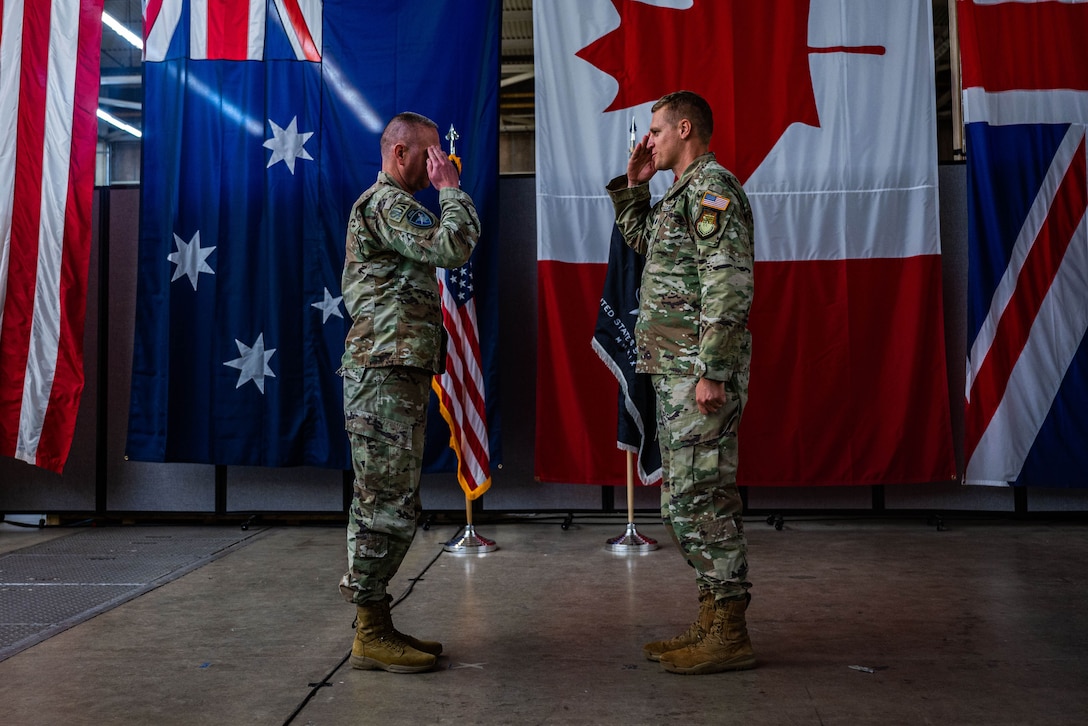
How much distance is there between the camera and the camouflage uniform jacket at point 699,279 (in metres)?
2.40

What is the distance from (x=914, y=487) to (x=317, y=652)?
3466 mm

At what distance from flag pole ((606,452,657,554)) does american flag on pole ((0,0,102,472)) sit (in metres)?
2.86

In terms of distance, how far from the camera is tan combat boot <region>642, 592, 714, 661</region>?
2.51m

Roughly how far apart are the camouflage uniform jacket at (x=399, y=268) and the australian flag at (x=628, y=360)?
1748mm

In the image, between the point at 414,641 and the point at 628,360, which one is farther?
the point at 628,360

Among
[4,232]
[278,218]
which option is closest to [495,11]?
[278,218]

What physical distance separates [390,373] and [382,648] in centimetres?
75

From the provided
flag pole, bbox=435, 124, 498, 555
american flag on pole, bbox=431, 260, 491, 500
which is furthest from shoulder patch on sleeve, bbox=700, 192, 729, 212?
american flag on pole, bbox=431, 260, 491, 500

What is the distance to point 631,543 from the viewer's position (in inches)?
169

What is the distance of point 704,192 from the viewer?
2482 millimetres

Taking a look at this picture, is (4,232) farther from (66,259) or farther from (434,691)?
(434,691)

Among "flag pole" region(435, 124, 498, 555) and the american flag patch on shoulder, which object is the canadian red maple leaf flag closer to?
"flag pole" region(435, 124, 498, 555)

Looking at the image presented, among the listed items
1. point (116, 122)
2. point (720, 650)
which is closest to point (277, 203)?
point (720, 650)

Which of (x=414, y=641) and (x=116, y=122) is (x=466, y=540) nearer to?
(x=414, y=641)
